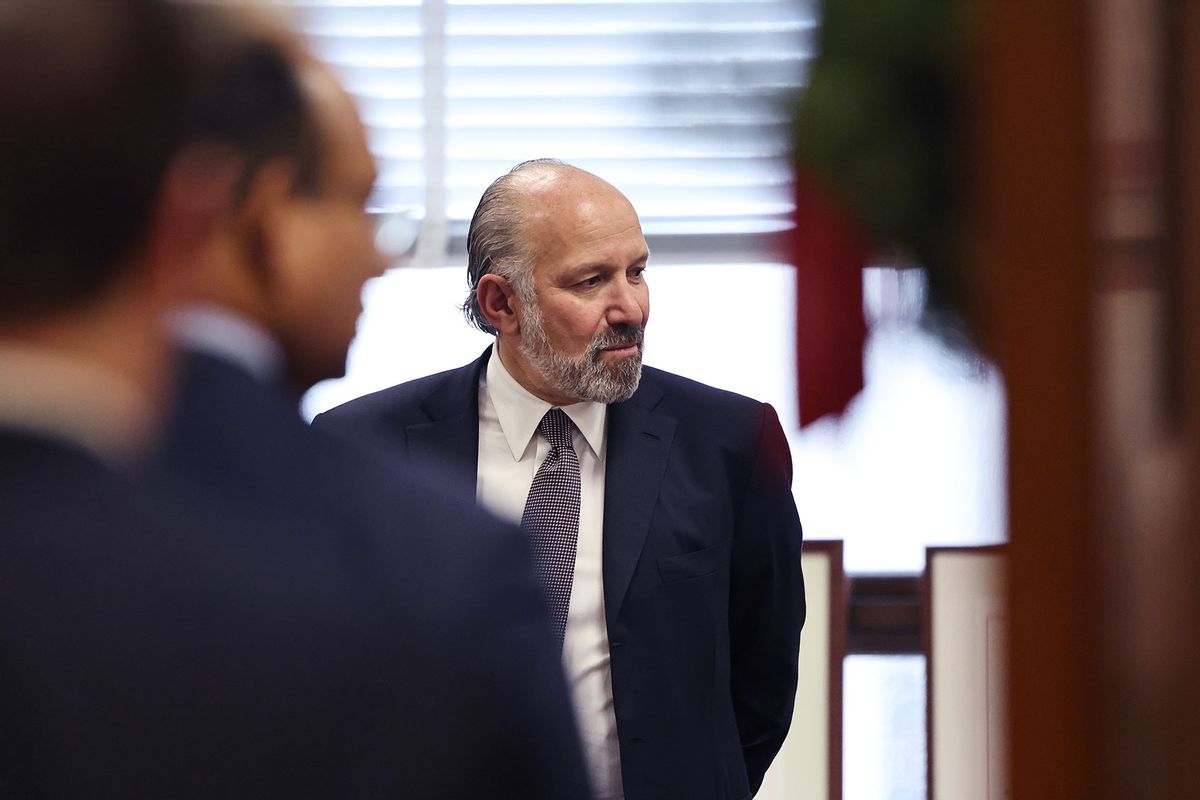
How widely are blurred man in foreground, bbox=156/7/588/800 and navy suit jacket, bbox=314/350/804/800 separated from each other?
4.15 feet

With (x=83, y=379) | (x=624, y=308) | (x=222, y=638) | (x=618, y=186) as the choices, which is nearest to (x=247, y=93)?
(x=83, y=379)

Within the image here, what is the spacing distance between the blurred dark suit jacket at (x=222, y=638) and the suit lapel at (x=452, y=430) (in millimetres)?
1480

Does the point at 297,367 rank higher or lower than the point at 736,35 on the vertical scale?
lower

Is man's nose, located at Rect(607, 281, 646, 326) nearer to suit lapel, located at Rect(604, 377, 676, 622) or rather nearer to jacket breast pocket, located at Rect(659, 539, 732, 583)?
suit lapel, located at Rect(604, 377, 676, 622)

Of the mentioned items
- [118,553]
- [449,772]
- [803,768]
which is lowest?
[803,768]

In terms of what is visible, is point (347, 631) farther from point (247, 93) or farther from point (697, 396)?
point (697, 396)

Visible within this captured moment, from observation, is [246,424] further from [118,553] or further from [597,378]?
[597,378]

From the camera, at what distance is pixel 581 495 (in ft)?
7.27

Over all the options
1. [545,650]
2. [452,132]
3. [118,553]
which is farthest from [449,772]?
[452,132]

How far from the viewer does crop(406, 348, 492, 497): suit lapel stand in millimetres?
2240

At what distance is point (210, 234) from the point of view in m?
0.74

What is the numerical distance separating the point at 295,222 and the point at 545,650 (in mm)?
265

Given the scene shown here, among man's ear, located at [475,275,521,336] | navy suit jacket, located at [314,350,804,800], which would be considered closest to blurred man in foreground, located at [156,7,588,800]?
navy suit jacket, located at [314,350,804,800]

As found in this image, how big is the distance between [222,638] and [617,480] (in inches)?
60.3
